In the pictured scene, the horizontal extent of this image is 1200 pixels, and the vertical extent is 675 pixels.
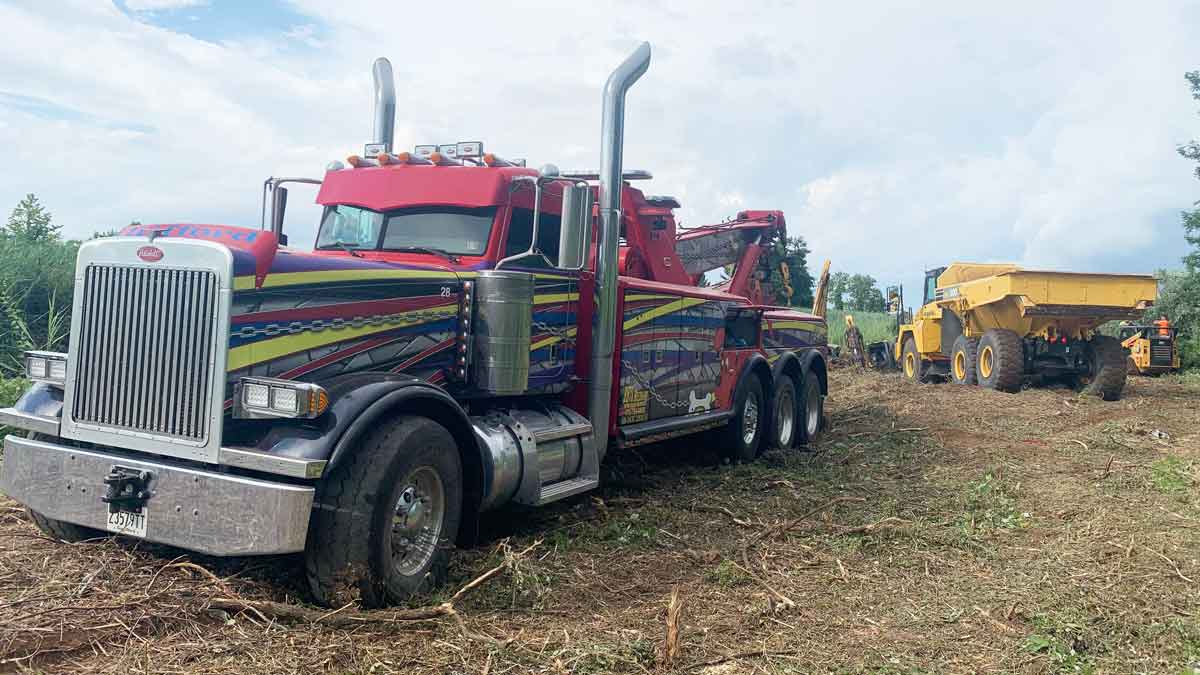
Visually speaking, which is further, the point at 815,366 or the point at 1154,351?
the point at 1154,351

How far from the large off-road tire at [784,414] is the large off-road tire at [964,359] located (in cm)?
775

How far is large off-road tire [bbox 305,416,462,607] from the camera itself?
14.4ft

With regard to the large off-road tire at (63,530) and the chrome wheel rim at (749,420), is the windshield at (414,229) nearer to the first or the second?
the large off-road tire at (63,530)

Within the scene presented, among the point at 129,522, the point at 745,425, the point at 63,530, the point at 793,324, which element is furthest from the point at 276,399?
the point at 793,324

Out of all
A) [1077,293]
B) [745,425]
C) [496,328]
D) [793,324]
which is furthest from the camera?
[1077,293]

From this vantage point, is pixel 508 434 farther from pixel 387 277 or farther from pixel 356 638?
pixel 356 638

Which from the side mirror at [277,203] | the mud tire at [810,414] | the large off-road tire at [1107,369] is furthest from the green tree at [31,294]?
the large off-road tire at [1107,369]

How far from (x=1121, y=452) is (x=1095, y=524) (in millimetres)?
4256

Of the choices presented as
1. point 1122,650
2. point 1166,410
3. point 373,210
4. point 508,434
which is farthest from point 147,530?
point 1166,410

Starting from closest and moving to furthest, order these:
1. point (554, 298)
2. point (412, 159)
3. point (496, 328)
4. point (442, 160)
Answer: point (496, 328) < point (554, 298) < point (442, 160) < point (412, 159)

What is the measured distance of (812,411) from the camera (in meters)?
11.6

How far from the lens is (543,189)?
6480 millimetres

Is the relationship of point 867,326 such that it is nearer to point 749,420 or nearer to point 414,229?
point 749,420

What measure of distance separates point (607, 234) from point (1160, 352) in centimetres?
1942
